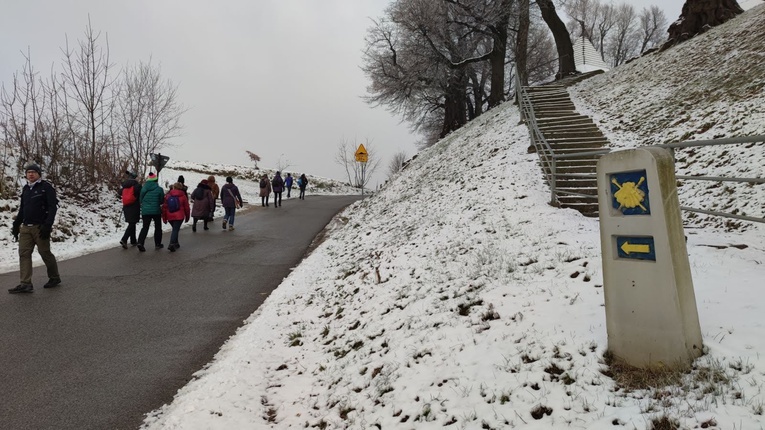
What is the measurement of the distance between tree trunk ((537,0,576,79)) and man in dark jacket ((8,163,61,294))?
21801mm

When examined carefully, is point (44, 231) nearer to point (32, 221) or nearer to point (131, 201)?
point (32, 221)

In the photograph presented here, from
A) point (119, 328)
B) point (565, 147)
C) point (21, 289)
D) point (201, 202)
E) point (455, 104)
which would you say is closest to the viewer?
point (119, 328)

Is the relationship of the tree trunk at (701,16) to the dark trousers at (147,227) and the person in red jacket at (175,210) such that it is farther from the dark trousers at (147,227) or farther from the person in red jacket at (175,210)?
the dark trousers at (147,227)

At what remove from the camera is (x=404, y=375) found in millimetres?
3660

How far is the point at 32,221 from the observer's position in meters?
6.62

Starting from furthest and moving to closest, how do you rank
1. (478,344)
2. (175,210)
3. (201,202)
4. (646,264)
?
(201,202), (175,210), (478,344), (646,264)

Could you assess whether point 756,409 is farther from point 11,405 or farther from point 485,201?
point 485,201

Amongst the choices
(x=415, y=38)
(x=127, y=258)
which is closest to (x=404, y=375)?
(x=127, y=258)

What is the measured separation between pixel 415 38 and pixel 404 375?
70.7ft

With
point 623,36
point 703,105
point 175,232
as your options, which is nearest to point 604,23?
point 623,36

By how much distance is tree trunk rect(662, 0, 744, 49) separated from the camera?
15922mm

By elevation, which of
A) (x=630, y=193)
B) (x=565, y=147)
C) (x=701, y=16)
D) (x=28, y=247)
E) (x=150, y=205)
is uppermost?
(x=701, y=16)

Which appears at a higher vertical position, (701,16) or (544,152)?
(701,16)

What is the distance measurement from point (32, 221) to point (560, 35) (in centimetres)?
2296
